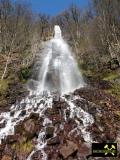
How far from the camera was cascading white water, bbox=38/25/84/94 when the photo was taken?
128 feet

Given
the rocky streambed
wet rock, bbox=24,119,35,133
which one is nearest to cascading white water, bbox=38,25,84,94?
the rocky streambed

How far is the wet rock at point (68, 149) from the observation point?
77.9 feet

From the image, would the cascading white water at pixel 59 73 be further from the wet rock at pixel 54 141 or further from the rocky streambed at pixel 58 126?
the wet rock at pixel 54 141

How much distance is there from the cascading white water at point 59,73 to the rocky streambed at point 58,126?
18.5 ft

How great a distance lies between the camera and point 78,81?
1606 inches

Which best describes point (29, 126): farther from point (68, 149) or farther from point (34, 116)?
point (68, 149)

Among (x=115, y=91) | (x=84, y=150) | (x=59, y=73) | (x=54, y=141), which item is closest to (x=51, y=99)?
(x=115, y=91)

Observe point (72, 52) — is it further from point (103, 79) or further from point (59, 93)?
point (59, 93)

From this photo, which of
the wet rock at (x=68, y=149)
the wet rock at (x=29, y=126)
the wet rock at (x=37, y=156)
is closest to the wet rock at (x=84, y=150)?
the wet rock at (x=68, y=149)

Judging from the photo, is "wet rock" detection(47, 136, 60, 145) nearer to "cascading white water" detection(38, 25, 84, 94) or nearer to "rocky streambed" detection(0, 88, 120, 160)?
"rocky streambed" detection(0, 88, 120, 160)

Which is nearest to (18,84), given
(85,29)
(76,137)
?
(76,137)

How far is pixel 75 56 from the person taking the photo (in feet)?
165

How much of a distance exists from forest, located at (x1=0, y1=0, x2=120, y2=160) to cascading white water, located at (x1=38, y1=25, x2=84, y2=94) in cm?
103

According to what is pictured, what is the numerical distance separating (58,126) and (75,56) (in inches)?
948
